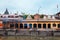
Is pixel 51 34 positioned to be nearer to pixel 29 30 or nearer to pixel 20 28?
pixel 29 30

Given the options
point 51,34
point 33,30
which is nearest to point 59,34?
point 51,34

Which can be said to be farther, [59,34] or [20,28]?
[20,28]

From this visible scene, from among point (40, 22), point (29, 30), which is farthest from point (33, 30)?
point (40, 22)

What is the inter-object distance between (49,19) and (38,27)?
291cm

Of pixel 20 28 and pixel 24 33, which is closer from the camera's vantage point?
pixel 24 33

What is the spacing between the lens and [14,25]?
40.3 meters

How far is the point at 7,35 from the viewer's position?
35.4m

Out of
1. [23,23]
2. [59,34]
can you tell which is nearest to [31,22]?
[23,23]

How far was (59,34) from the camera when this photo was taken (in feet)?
116

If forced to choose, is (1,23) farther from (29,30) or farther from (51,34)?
(51,34)

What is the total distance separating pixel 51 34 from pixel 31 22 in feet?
20.5

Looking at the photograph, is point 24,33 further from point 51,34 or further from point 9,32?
point 51,34

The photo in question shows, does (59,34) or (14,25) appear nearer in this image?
(59,34)

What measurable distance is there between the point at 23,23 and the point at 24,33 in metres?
4.79
